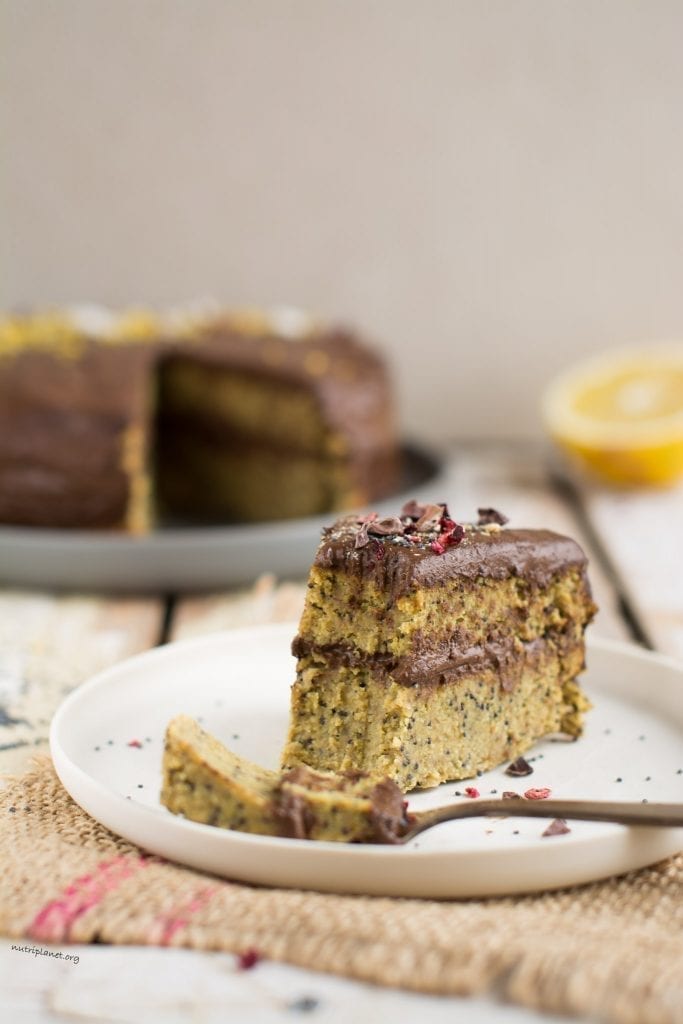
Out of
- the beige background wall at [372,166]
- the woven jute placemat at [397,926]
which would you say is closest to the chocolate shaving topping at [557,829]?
the woven jute placemat at [397,926]

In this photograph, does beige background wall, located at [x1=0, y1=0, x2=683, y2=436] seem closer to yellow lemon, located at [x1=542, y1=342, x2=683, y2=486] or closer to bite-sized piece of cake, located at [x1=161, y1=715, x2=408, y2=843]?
yellow lemon, located at [x1=542, y1=342, x2=683, y2=486]

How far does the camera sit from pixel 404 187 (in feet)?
23.7

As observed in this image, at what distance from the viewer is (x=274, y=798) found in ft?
8.20

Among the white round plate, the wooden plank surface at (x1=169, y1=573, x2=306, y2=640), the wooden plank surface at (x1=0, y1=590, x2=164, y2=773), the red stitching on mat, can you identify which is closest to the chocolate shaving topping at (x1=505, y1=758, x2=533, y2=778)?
the red stitching on mat

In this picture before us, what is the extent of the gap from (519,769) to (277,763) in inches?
22.8

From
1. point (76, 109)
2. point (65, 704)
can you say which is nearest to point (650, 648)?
point (65, 704)

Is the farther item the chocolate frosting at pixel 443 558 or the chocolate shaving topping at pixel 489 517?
the chocolate shaving topping at pixel 489 517

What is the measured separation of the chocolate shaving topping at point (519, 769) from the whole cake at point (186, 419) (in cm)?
283

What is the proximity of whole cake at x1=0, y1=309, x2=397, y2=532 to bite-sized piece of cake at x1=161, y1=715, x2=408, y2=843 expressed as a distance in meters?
2.91

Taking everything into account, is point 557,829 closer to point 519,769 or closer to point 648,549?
point 519,769

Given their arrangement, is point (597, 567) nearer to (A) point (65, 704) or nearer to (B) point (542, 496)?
(B) point (542, 496)

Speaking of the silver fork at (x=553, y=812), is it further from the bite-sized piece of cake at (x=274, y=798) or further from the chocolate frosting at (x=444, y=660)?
the chocolate frosting at (x=444, y=660)

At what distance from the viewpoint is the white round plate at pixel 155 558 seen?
4.73 meters

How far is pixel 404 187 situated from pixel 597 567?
2.87m
